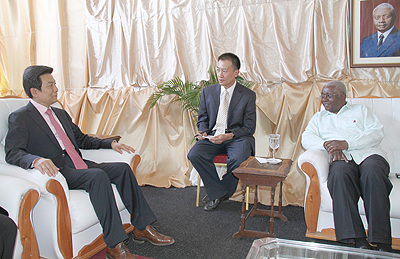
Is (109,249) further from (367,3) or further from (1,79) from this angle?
(1,79)

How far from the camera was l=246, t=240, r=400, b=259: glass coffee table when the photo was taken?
4.40ft

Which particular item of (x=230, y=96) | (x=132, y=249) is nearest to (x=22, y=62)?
(x=230, y=96)

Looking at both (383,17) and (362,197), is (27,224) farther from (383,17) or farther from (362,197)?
(383,17)

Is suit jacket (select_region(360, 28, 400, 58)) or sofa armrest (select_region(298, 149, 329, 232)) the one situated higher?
suit jacket (select_region(360, 28, 400, 58))

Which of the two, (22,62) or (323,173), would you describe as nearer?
(323,173)

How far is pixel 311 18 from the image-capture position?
315cm

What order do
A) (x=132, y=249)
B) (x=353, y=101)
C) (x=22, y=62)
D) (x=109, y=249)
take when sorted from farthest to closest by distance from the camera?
(x=22, y=62) < (x=353, y=101) < (x=132, y=249) < (x=109, y=249)

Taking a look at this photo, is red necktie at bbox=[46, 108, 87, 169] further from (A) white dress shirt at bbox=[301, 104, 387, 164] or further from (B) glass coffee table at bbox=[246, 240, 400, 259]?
(A) white dress shirt at bbox=[301, 104, 387, 164]

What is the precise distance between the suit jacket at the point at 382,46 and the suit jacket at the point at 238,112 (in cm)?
120

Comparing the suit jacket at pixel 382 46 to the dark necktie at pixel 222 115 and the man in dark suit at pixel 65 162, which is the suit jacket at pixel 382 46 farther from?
the man in dark suit at pixel 65 162

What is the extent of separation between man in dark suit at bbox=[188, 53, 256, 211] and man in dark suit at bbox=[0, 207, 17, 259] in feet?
5.12

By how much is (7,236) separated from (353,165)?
7.04ft

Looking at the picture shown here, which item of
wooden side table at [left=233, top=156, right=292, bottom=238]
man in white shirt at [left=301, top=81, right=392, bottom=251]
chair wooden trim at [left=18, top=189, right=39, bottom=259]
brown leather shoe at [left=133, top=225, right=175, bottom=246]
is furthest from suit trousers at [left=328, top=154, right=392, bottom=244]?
chair wooden trim at [left=18, top=189, right=39, bottom=259]

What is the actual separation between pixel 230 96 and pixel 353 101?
1101 mm
